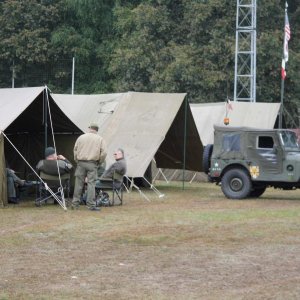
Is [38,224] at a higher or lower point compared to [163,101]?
lower

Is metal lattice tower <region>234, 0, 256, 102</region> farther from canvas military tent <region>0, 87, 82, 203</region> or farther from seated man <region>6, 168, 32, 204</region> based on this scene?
seated man <region>6, 168, 32, 204</region>

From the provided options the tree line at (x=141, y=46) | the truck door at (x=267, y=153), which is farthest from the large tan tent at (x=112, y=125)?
the tree line at (x=141, y=46)

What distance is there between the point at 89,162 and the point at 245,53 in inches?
770

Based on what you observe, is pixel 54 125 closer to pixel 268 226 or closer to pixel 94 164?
pixel 94 164

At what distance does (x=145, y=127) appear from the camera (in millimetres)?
17297

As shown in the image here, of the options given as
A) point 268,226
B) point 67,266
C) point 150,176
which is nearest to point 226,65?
point 150,176

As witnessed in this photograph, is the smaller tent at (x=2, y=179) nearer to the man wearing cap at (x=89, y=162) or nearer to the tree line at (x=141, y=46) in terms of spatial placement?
the man wearing cap at (x=89, y=162)

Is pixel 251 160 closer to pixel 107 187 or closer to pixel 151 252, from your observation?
pixel 107 187

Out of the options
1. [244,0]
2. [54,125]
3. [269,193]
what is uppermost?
[244,0]

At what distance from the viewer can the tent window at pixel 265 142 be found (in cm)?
1519

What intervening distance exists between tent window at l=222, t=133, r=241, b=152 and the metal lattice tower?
13.9 m

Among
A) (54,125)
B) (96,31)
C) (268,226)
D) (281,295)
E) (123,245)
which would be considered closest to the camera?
(281,295)

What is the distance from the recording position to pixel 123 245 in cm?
897

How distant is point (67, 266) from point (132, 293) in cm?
135
